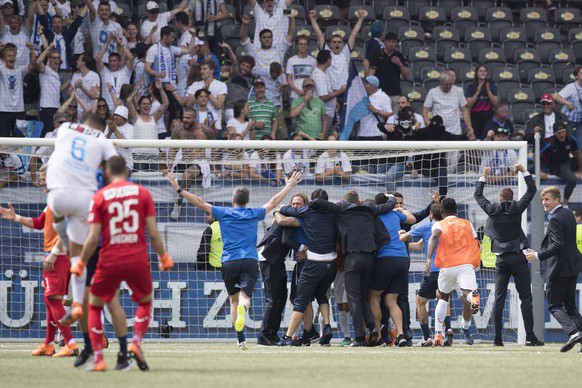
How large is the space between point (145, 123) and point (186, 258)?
2807 mm

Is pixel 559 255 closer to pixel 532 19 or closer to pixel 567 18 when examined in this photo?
pixel 532 19

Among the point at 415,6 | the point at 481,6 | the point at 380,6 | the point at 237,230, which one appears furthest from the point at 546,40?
the point at 237,230

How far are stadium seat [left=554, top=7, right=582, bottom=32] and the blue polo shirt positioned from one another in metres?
13.5

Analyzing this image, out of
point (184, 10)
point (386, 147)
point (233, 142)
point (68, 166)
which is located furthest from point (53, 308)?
point (184, 10)

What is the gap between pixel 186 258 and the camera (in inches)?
651

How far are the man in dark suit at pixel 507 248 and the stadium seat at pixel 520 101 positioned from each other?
7.10m

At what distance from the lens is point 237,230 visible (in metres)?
13.9

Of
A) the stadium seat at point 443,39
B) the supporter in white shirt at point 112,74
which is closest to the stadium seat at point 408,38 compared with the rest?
the stadium seat at point 443,39

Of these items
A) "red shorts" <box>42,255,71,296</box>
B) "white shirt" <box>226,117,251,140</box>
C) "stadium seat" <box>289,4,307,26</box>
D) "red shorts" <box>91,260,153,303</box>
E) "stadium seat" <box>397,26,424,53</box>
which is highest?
"stadium seat" <box>289,4,307,26</box>

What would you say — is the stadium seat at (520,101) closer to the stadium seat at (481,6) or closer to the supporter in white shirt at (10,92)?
the stadium seat at (481,6)

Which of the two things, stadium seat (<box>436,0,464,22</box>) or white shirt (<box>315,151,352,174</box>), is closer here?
white shirt (<box>315,151,352,174</box>)

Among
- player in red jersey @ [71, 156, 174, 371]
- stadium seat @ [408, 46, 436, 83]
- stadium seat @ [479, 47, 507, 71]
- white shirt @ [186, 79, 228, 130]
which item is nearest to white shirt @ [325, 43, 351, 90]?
white shirt @ [186, 79, 228, 130]

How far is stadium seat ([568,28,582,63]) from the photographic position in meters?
23.8

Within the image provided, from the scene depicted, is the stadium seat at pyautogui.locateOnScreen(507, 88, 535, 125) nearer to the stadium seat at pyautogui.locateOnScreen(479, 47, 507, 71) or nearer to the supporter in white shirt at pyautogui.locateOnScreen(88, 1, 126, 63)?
the stadium seat at pyautogui.locateOnScreen(479, 47, 507, 71)
